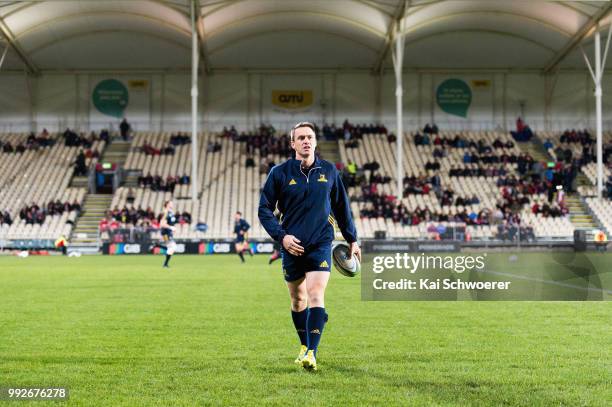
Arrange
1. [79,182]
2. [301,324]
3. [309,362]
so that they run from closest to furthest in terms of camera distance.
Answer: [309,362] → [301,324] → [79,182]

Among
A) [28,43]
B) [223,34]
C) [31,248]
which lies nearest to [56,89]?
→ [28,43]

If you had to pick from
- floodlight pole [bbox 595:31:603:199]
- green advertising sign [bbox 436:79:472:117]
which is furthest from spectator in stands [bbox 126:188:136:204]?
floodlight pole [bbox 595:31:603:199]

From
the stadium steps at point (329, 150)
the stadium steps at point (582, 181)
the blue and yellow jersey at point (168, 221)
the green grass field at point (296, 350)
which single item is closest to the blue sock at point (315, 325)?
the green grass field at point (296, 350)

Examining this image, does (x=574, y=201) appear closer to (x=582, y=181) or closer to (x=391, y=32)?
(x=582, y=181)

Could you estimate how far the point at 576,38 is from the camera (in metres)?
49.1

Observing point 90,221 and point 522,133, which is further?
point 522,133

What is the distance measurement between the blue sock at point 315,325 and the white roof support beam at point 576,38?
39.9 m

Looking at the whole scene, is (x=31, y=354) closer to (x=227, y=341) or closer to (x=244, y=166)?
(x=227, y=341)

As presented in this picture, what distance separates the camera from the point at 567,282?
18172 mm

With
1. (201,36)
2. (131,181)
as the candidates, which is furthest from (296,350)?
(131,181)

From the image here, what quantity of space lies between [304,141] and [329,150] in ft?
155

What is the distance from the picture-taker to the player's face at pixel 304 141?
7.11m

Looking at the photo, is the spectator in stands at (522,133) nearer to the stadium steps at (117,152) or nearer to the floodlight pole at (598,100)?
the floodlight pole at (598,100)

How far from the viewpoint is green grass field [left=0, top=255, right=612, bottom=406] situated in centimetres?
600
